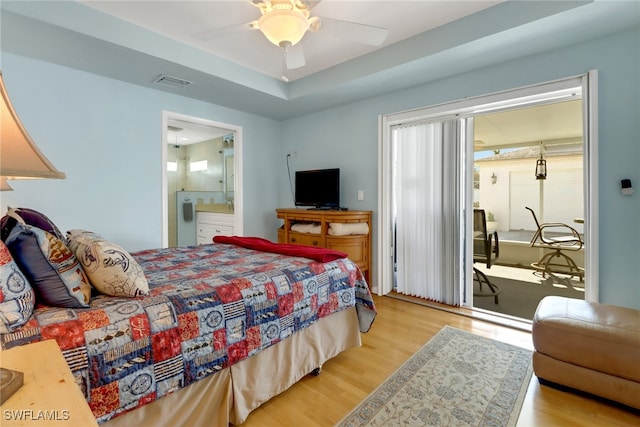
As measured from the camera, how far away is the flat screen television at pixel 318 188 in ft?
12.5

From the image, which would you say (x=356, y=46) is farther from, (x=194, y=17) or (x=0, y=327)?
(x=0, y=327)

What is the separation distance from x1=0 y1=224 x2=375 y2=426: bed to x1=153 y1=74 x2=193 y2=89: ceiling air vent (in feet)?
6.10

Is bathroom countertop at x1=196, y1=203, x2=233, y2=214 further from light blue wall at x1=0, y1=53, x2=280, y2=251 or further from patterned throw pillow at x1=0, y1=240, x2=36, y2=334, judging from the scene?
patterned throw pillow at x1=0, y1=240, x2=36, y2=334

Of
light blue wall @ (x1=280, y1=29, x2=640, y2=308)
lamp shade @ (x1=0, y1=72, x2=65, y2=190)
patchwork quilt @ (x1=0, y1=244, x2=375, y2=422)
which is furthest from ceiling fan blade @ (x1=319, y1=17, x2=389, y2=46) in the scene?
lamp shade @ (x1=0, y1=72, x2=65, y2=190)

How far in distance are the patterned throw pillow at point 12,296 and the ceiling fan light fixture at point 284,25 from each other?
1.69m

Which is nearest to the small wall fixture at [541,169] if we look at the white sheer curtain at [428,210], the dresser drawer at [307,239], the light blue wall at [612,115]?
the white sheer curtain at [428,210]

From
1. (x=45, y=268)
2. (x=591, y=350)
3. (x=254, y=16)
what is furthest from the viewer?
(x=254, y=16)

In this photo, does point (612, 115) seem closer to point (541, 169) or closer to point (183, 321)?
point (183, 321)

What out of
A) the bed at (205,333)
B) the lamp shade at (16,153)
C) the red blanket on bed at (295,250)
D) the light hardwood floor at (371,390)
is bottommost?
the light hardwood floor at (371,390)

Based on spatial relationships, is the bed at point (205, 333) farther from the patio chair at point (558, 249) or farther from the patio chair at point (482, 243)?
the patio chair at point (558, 249)

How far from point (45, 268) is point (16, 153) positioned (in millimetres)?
572

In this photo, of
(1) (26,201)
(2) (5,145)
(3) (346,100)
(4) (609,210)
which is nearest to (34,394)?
(2) (5,145)

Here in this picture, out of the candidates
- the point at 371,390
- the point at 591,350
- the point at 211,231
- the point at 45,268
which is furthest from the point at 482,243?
the point at 211,231

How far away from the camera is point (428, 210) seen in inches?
132
